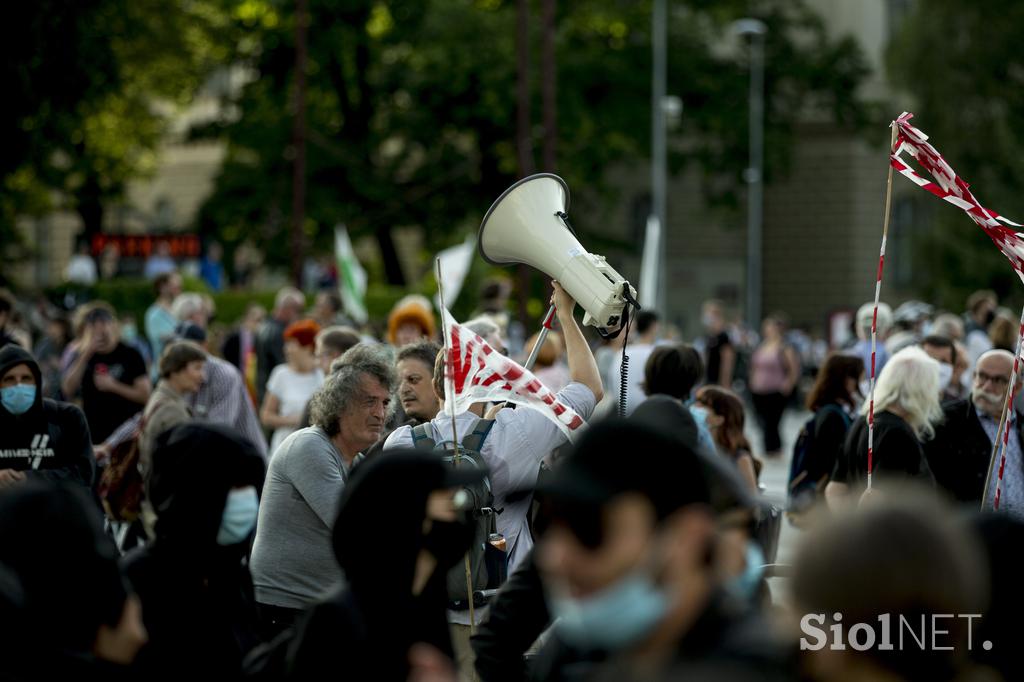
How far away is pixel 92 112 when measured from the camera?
82.0 feet

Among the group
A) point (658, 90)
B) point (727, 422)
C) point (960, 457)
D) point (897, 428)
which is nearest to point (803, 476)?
point (727, 422)

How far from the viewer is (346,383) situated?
5.48 meters

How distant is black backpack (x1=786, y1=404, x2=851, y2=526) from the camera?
8.45m

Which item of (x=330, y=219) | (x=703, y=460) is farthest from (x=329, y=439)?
(x=330, y=219)

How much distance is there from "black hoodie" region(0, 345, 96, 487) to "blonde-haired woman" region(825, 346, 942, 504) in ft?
10.9

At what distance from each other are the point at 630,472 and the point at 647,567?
0.17 m

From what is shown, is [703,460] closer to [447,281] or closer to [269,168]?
[447,281]

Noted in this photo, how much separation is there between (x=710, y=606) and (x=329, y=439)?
2851 mm

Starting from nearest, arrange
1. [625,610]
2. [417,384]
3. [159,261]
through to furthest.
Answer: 1. [625,610]
2. [417,384]
3. [159,261]

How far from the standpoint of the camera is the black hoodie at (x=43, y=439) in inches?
269

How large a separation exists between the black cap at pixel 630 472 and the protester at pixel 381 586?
2.16 feet

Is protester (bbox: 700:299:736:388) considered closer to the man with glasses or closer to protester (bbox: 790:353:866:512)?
protester (bbox: 790:353:866:512)

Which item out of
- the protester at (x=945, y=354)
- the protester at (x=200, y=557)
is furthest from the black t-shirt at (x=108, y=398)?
the protester at (x=200, y=557)

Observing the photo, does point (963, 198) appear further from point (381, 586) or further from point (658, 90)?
point (658, 90)
